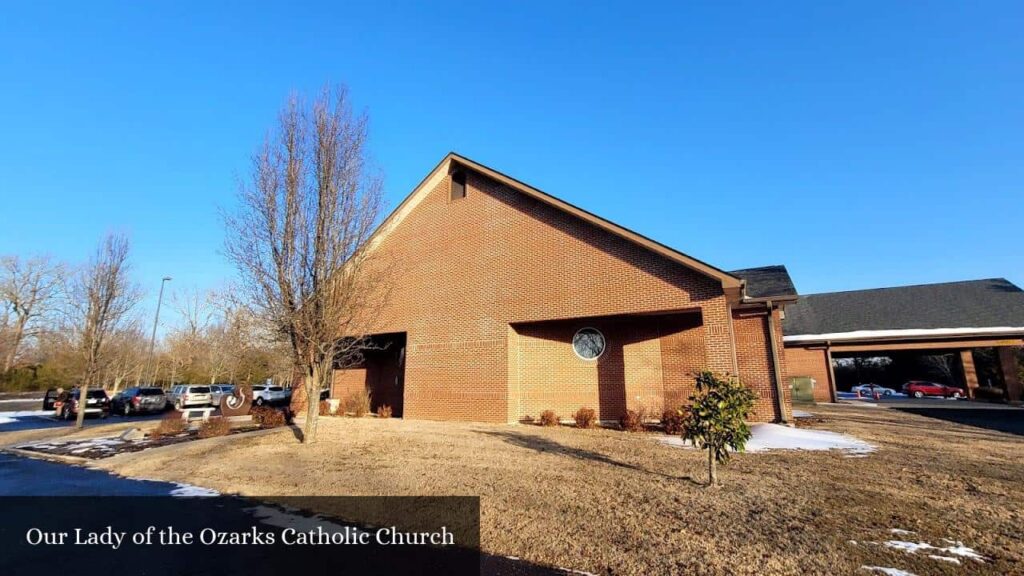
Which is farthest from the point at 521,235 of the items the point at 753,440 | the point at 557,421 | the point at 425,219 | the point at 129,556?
the point at 129,556

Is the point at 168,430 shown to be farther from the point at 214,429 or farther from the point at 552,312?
the point at 552,312

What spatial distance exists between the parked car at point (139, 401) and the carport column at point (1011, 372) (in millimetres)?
45599

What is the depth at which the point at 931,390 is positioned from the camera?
114ft

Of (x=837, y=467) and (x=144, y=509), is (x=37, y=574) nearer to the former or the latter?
(x=144, y=509)

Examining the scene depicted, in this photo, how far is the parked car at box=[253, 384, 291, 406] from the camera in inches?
1253

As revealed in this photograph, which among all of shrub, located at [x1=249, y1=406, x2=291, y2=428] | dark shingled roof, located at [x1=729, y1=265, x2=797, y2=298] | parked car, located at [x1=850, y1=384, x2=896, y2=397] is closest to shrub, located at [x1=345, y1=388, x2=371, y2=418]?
shrub, located at [x1=249, y1=406, x2=291, y2=428]

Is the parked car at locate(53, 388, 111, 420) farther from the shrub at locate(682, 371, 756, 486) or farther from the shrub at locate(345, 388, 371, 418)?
the shrub at locate(682, 371, 756, 486)

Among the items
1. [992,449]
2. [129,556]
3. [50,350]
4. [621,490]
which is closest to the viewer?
[129,556]

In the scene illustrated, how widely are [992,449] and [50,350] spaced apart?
213 feet

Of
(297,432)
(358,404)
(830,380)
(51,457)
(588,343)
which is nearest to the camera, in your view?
(51,457)

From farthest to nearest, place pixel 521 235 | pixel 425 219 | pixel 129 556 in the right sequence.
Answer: pixel 425 219, pixel 521 235, pixel 129 556

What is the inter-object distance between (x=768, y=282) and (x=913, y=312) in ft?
59.0

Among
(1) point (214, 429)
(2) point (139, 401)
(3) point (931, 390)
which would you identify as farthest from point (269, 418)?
(3) point (931, 390)

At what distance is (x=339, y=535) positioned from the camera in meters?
5.21
